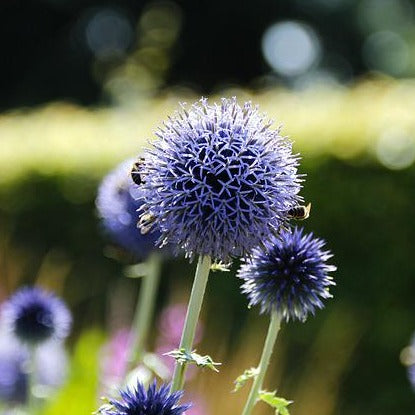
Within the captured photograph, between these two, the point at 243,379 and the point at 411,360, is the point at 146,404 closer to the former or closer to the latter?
the point at 243,379

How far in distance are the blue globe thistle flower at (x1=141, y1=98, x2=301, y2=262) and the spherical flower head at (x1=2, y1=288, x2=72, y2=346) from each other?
142 centimetres

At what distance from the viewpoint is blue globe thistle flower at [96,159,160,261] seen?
357cm

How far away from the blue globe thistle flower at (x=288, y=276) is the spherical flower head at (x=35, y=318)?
1.21 m

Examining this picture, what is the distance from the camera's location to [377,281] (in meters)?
6.38

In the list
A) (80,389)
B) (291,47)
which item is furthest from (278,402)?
(291,47)

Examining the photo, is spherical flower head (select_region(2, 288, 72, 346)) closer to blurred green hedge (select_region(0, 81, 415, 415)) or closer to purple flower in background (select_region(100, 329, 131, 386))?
purple flower in background (select_region(100, 329, 131, 386))

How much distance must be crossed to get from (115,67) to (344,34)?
4259 mm

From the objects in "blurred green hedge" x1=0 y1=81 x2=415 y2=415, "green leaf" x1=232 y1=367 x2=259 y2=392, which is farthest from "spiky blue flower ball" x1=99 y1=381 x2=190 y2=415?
"blurred green hedge" x1=0 y1=81 x2=415 y2=415

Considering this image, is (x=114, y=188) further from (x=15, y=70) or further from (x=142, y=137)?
(x=15, y=70)

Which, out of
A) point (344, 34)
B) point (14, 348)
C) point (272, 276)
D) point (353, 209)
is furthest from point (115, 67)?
point (272, 276)

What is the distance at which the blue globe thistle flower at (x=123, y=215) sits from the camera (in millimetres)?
3572

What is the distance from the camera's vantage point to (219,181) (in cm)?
207

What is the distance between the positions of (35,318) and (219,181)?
1.63 m

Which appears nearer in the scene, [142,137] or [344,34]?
[142,137]
